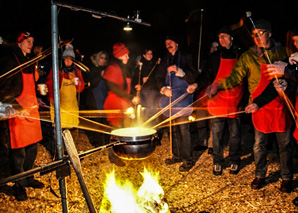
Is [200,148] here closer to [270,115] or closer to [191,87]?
[191,87]

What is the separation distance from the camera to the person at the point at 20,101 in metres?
3.60

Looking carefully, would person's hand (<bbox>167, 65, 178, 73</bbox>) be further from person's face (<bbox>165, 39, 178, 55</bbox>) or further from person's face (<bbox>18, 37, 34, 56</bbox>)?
person's face (<bbox>18, 37, 34, 56</bbox>)

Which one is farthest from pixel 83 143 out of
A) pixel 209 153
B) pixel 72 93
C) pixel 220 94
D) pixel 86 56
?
pixel 86 56

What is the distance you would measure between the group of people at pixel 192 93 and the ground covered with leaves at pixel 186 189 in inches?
7.0

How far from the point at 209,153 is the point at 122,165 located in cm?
227

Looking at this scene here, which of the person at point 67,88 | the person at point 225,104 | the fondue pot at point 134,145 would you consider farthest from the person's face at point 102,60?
the fondue pot at point 134,145

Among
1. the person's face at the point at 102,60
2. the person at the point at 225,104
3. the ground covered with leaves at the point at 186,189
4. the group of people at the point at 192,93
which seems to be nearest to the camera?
the ground covered with leaves at the point at 186,189

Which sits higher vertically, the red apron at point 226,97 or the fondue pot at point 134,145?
the red apron at point 226,97

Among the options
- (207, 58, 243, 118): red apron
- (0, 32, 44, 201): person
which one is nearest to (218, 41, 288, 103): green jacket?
(207, 58, 243, 118): red apron

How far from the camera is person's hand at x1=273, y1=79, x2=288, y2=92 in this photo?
3.62 meters

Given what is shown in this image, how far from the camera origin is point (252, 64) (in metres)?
4.02

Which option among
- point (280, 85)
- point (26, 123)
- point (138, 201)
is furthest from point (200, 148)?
point (26, 123)

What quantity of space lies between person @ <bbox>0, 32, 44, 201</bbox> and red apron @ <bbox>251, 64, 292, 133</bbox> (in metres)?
3.67

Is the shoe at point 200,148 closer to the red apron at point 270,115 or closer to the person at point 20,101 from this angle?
the red apron at point 270,115
